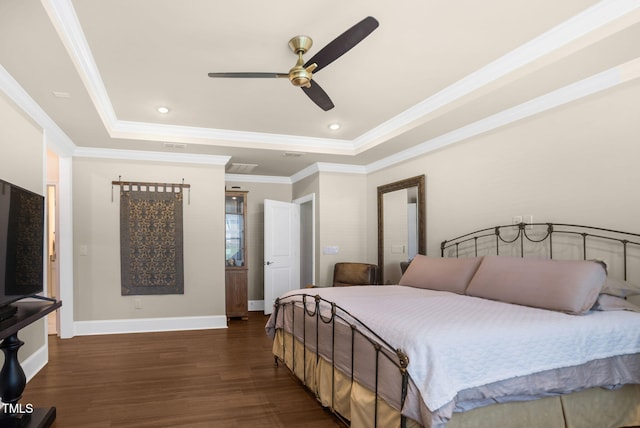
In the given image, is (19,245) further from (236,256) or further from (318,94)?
(236,256)

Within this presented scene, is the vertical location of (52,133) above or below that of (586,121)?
above

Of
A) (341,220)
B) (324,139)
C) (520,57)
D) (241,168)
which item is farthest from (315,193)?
(520,57)

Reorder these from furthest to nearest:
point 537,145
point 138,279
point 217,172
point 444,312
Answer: point 217,172 < point 138,279 < point 537,145 < point 444,312

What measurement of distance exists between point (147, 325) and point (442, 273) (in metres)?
3.94

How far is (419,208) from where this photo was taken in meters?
4.95

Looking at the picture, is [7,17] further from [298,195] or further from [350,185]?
[298,195]

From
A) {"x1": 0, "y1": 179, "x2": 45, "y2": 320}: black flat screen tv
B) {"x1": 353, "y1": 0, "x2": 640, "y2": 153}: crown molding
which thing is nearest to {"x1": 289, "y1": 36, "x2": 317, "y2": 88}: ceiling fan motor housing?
{"x1": 353, "y1": 0, "x2": 640, "y2": 153}: crown molding

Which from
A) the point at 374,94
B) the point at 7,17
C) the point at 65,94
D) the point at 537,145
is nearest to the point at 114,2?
the point at 7,17

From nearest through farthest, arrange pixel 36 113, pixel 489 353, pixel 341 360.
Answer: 1. pixel 489 353
2. pixel 341 360
3. pixel 36 113

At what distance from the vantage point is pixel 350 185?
624cm

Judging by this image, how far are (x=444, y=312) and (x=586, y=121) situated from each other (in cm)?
191

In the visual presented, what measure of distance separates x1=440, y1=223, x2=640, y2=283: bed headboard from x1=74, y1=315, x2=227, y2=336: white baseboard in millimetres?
3411

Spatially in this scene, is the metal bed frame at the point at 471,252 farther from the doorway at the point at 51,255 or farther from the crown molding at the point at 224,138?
the doorway at the point at 51,255

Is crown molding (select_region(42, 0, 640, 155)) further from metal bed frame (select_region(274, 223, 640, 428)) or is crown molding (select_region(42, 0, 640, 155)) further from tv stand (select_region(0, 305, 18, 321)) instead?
tv stand (select_region(0, 305, 18, 321))
